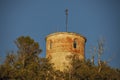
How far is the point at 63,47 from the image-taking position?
147 ft

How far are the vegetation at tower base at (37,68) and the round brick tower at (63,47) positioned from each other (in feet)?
2.23

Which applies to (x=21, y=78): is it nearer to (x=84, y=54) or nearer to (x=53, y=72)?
(x=53, y=72)

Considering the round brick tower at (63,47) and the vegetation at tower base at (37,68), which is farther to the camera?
the round brick tower at (63,47)

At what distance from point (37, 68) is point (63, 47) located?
3.68m

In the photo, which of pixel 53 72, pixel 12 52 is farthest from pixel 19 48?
pixel 53 72

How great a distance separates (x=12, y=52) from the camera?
4334 cm

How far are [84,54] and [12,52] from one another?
598cm

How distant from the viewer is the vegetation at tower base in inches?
1604

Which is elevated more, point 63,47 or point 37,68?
point 63,47

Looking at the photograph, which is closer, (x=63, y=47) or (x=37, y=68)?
(x=37, y=68)

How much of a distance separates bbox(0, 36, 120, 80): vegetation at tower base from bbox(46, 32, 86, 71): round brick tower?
68 cm

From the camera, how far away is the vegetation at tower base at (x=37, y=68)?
134 ft

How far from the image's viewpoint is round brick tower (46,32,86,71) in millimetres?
44375

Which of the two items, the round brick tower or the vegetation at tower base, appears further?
the round brick tower
